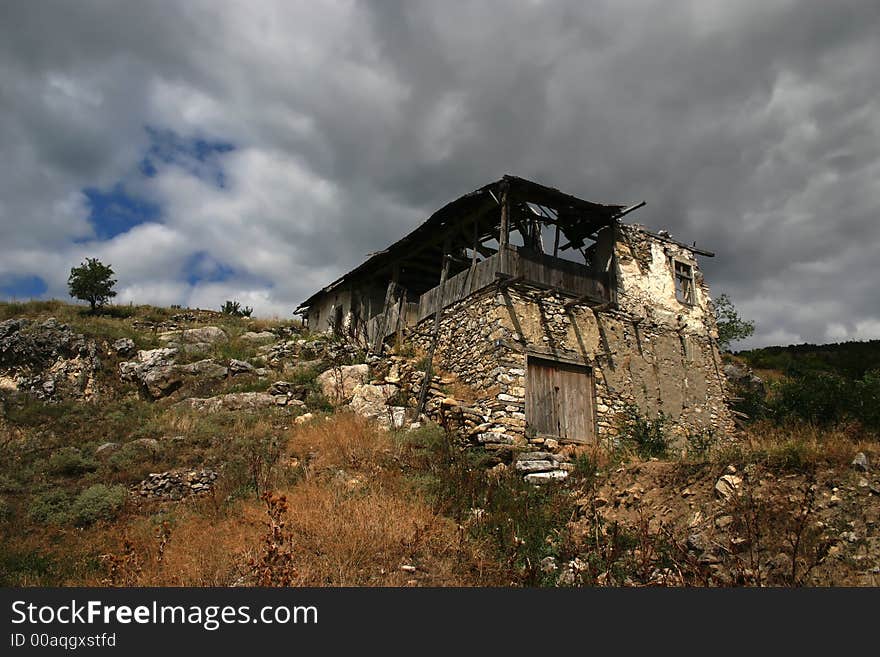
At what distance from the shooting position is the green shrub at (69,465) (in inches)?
462

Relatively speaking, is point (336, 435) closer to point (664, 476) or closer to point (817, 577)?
point (664, 476)

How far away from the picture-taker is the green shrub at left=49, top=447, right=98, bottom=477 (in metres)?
11.7

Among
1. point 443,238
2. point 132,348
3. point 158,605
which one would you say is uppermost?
point 443,238

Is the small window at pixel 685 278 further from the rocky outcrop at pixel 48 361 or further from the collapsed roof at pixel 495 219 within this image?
the rocky outcrop at pixel 48 361

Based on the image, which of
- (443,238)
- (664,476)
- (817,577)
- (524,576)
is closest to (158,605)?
(524,576)

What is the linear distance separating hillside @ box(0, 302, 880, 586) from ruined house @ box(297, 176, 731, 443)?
3.11 ft

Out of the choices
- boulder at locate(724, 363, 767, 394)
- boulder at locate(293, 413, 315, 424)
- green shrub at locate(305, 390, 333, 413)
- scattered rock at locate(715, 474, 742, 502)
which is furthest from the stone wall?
boulder at locate(724, 363, 767, 394)

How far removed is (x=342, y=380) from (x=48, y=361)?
9.89 metres

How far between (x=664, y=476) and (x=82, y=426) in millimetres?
14243

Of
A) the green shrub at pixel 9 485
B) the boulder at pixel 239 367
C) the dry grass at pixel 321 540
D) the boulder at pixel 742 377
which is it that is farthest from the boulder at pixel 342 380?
the boulder at pixel 742 377

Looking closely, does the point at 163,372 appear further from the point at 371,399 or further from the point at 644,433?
the point at 644,433

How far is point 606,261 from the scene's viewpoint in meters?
17.1

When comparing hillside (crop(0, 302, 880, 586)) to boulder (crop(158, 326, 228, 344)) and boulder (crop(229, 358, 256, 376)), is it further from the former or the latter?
boulder (crop(158, 326, 228, 344))

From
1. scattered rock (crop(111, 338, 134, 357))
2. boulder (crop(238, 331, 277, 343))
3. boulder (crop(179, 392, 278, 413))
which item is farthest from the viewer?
boulder (crop(238, 331, 277, 343))
